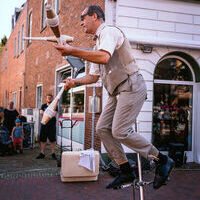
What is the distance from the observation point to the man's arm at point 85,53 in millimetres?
2344

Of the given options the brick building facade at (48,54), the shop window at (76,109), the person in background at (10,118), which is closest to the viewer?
the brick building facade at (48,54)

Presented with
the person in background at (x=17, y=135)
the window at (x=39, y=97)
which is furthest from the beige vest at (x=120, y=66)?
the window at (x=39, y=97)

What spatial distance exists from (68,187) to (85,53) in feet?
11.0

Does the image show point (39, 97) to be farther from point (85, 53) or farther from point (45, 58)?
point (85, 53)

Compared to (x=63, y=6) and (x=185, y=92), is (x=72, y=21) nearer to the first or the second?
(x=63, y=6)

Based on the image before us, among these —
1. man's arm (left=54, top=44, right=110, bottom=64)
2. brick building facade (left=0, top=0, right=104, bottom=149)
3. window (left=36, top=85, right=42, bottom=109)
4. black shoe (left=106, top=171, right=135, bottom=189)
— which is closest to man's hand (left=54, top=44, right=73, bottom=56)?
man's arm (left=54, top=44, right=110, bottom=64)

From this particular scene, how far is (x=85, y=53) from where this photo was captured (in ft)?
7.99

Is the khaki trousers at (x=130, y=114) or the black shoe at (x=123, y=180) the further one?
the black shoe at (x=123, y=180)

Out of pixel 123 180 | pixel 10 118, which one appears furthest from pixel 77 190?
pixel 10 118

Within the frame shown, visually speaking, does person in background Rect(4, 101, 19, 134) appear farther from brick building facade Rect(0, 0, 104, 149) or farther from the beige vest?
the beige vest

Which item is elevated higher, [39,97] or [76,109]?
[39,97]

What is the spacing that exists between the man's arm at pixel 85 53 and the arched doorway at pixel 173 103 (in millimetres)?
5270

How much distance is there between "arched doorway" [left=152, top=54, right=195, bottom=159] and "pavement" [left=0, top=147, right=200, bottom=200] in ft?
3.77

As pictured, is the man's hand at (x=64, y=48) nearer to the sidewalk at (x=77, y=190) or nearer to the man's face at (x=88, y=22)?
the man's face at (x=88, y=22)
